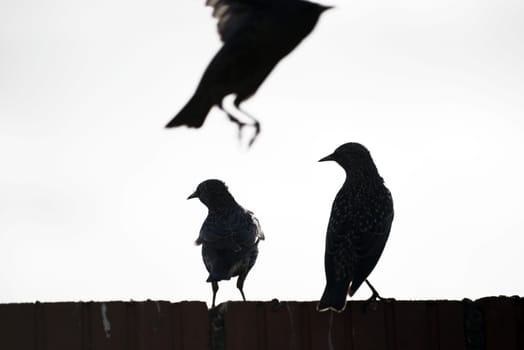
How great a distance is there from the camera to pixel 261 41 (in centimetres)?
237

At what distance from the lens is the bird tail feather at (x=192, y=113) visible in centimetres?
245

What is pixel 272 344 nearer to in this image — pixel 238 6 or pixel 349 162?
pixel 238 6

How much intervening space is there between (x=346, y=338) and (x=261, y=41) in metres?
2.69

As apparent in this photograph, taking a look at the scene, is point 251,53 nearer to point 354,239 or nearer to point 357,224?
point 354,239

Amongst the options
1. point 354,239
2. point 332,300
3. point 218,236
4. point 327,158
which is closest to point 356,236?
point 354,239

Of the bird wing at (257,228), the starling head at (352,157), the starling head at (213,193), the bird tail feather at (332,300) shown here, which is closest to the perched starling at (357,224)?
the starling head at (352,157)

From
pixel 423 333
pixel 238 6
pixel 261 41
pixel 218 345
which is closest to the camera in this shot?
pixel 261 41

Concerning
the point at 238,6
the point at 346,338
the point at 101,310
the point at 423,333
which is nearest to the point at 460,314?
the point at 423,333

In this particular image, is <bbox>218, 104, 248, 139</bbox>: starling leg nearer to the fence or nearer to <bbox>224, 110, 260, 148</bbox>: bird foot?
<bbox>224, 110, 260, 148</bbox>: bird foot

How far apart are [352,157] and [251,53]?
18.8 feet

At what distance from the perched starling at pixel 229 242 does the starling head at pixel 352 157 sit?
51.8 inches

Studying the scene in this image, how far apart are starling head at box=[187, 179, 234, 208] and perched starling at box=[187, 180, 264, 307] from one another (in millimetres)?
150

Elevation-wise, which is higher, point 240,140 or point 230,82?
point 230,82

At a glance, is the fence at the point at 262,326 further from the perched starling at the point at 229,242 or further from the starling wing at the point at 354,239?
the perched starling at the point at 229,242
